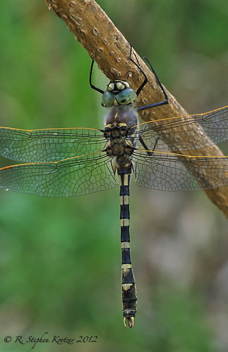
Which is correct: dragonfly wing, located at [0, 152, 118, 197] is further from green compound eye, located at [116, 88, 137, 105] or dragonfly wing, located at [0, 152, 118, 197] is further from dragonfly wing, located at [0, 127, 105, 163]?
green compound eye, located at [116, 88, 137, 105]

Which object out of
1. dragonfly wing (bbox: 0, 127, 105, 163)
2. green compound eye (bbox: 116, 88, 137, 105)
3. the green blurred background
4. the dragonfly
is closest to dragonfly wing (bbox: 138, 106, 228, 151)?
the dragonfly

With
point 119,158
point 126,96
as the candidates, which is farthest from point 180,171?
point 126,96

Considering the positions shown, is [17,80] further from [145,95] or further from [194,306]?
[194,306]

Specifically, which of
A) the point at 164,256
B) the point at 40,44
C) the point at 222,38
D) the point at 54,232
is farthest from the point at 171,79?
the point at 54,232

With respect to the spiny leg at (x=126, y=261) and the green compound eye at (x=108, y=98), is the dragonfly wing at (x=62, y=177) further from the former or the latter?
the green compound eye at (x=108, y=98)

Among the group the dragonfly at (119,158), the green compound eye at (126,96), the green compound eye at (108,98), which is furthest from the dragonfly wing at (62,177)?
the green compound eye at (126,96)

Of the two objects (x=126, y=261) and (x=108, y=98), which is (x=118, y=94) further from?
(x=126, y=261)
